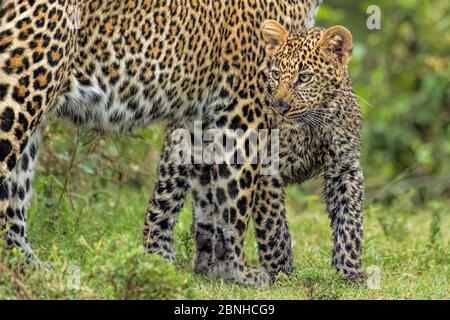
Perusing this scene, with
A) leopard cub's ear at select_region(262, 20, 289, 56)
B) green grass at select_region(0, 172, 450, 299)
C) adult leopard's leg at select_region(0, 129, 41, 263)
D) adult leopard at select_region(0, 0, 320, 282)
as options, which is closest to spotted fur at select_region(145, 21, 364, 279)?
leopard cub's ear at select_region(262, 20, 289, 56)

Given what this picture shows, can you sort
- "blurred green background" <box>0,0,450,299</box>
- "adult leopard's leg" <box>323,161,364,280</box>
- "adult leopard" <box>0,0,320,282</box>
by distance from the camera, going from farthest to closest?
"adult leopard's leg" <box>323,161,364,280</box>
"adult leopard" <box>0,0,320,282</box>
"blurred green background" <box>0,0,450,299</box>

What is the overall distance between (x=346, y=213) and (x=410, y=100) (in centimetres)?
719

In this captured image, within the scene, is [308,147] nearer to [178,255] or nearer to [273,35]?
[273,35]

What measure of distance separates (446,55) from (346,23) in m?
4.53

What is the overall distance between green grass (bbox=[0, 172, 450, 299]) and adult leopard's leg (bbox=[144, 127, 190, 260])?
0.19 metres

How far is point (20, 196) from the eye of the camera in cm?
825

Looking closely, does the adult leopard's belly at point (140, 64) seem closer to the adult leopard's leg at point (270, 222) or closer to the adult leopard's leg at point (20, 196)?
the adult leopard's leg at point (20, 196)

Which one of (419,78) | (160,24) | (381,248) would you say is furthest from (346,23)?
(160,24)

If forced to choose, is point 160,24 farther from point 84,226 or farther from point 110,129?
point 84,226

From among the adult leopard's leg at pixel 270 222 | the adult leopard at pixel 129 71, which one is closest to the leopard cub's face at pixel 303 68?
the adult leopard at pixel 129 71

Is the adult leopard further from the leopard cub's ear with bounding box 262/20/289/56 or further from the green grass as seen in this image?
the green grass

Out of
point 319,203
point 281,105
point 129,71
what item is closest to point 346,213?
point 281,105

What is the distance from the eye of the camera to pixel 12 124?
7.14 m

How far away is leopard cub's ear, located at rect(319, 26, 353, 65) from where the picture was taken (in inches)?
327
